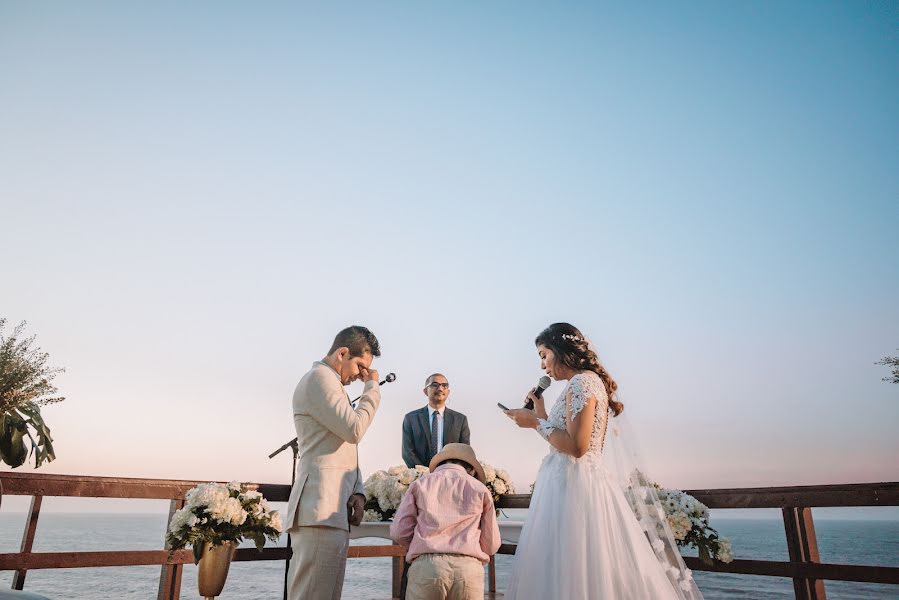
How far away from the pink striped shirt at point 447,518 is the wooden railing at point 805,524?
161 centimetres

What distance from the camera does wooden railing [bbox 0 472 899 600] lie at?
3.38m

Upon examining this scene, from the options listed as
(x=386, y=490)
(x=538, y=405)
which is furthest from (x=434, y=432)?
(x=538, y=405)

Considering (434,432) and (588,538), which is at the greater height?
(434,432)

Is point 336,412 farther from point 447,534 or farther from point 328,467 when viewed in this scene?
point 447,534

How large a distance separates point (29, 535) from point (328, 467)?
6.81ft

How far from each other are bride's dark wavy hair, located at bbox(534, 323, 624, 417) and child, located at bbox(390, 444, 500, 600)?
967 mm

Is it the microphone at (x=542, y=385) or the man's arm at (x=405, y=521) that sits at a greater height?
the microphone at (x=542, y=385)

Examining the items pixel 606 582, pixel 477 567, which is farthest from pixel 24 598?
pixel 606 582

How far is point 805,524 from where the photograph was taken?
145 inches

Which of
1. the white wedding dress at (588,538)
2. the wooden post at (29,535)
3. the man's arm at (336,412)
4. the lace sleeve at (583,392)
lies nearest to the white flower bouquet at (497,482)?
the white wedding dress at (588,538)

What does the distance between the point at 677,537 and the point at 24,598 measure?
11.9 ft

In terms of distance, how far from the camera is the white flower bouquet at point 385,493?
14.8 feet

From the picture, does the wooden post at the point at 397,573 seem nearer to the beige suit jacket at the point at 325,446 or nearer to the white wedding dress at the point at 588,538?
the white wedding dress at the point at 588,538

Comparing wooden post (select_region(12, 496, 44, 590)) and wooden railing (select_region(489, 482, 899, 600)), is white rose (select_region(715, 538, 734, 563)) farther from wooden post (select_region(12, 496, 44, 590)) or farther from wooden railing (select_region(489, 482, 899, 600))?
wooden post (select_region(12, 496, 44, 590))
